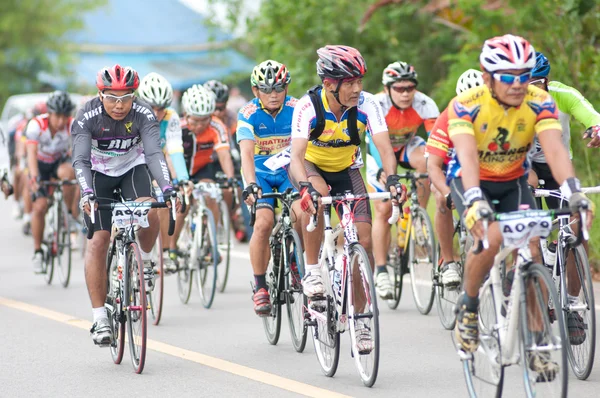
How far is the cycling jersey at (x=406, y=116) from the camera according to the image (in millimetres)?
10477

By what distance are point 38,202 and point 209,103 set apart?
2698 millimetres

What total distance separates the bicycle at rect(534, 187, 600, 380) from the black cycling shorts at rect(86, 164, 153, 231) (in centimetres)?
321

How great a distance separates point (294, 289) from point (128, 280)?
1.28 meters

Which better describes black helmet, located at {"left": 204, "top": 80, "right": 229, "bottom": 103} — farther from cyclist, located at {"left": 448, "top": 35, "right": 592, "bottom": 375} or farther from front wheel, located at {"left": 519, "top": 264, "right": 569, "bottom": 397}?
front wheel, located at {"left": 519, "top": 264, "right": 569, "bottom": 397}

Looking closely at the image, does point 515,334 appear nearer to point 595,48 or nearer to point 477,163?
point 477,163

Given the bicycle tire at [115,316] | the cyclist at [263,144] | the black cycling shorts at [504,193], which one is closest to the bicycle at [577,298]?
the black cycling shorts at [504,193]

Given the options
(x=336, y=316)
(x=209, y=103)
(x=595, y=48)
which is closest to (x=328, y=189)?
(x=336, y=316)

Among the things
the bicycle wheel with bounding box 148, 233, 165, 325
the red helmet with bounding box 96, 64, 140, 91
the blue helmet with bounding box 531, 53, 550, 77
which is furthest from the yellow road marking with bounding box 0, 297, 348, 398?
the blue helmet with bounding box 531, 53, 550, 77

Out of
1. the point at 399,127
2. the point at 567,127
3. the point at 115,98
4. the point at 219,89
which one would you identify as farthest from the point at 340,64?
the point at 219,89

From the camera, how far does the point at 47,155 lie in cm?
1354

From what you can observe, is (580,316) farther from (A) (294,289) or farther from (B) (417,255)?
(B) (417,255)

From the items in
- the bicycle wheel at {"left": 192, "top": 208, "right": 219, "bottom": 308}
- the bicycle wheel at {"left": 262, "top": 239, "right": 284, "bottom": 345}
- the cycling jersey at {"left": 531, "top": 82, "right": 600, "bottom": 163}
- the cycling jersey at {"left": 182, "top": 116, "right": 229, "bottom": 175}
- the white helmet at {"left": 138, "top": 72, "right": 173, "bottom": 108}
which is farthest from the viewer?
the cycling jersey at {"left": 182, "top": 116, "right": 229, "bottom": 175}

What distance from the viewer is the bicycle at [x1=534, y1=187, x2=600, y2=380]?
6996mm

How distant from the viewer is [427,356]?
820cm
